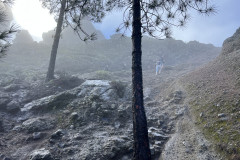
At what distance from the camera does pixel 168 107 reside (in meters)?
8.71


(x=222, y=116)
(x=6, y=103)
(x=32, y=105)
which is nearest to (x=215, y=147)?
(x=222, y=116)

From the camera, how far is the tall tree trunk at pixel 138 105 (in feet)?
14.0

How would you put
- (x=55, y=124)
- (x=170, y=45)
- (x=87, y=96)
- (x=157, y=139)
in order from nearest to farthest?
(x=157, y=139), (x=55, y=124), (x=87, y=96), (x=170, y=45)

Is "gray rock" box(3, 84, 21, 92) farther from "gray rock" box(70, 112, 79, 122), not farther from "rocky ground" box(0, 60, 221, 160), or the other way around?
"gray rock" box(70, 112, 79, 122)

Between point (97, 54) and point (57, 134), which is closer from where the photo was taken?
point (57, 134)

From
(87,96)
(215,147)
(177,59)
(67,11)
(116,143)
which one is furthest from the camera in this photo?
(177,59)

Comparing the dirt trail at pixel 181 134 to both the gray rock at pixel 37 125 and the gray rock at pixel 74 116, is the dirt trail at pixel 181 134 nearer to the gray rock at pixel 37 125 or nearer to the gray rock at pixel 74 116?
the gray rock at pixel 74 116

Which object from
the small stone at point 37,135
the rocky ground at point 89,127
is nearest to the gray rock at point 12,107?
the rocky ground at point 89,127

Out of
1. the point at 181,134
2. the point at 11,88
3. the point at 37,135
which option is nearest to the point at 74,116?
the point at 37,135

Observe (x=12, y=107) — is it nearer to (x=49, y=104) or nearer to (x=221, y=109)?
(x=49, y=104)

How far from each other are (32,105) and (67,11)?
5.42m

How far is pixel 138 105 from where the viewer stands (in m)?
4.63

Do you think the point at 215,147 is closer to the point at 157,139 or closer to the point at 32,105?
the point at 157,139

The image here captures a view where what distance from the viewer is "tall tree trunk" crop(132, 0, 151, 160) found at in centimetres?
427
